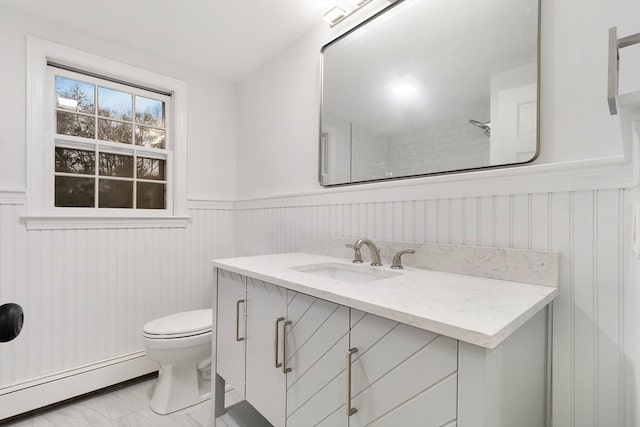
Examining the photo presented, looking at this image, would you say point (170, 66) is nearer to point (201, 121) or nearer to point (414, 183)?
point (201, 121)

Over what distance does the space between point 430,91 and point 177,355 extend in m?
1.92

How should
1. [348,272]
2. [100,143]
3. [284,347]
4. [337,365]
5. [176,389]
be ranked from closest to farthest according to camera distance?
[337,365], [284,347], [348,272], [176,389], [100,143]

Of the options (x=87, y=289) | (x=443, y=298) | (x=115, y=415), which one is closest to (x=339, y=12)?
(x=443, y=298)

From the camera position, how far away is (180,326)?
1.84 metres

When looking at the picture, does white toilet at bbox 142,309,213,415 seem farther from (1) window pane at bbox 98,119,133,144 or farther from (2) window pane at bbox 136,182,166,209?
(1) window pane at bbox 98,119,133,144

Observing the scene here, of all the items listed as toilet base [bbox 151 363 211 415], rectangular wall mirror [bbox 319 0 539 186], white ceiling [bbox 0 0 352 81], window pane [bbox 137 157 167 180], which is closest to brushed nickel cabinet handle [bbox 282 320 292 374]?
rectangular wall mirror [bbox 319 0 539 186]

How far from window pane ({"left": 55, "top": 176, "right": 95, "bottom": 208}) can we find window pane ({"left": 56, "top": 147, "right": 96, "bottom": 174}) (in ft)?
0.19

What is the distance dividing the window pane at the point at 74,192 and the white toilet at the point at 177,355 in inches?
37.5

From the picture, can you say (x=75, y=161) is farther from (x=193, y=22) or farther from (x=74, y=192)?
(x=193, y=22)

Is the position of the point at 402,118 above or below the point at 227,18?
below

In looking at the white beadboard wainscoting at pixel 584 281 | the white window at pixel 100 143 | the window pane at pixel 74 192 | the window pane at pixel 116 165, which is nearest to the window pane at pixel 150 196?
the white window at pixel 100 143

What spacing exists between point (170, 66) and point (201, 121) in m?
0.45

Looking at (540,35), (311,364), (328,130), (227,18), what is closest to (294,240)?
(328,130)

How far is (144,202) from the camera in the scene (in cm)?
231
